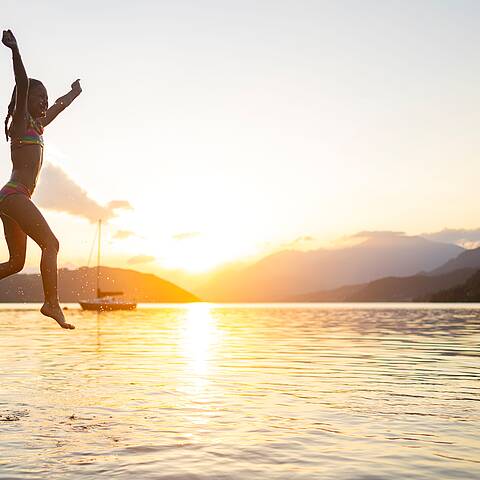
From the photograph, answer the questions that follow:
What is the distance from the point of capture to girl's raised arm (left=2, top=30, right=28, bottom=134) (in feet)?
27.1

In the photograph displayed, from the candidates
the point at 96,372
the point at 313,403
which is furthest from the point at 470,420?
the point at 96,372

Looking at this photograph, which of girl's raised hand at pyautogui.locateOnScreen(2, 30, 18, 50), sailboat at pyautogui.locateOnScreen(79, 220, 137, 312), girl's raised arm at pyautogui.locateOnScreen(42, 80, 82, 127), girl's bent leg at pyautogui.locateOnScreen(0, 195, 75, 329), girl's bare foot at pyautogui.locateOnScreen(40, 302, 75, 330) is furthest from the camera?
sailboat at pyautogui.locateOnScreen(79, 220, 137, 312)

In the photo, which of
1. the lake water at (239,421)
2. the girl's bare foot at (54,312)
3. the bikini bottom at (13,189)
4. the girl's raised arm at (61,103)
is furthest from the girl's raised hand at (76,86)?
the lake water at (239,421)

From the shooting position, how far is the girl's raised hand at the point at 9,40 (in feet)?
27.0

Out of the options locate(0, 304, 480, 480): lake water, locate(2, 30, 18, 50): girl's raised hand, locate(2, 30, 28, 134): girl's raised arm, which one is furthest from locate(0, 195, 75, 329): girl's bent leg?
locate(0, 304, 480, 480): lake water

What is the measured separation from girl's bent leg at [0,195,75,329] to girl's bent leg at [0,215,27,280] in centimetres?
19

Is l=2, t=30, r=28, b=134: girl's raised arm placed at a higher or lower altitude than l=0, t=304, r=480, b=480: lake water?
higher

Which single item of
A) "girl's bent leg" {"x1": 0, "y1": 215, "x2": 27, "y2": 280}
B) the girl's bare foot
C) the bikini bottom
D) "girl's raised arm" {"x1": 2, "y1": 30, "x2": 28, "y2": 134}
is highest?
"girl's raised arm" {"x1": 2, "y1": 30, "x2": 28, "y2": 134}

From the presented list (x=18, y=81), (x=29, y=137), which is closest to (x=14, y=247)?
(x=29, y=137)

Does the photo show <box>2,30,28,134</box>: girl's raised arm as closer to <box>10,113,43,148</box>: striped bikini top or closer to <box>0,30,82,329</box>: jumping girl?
<box>0,30,82,329</box>: jumping girl

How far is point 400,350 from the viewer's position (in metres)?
33.7

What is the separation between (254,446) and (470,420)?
4.82m

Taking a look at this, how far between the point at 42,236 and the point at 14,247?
0.43 meters

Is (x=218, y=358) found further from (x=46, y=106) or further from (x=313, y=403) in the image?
(x=46, y=106)
